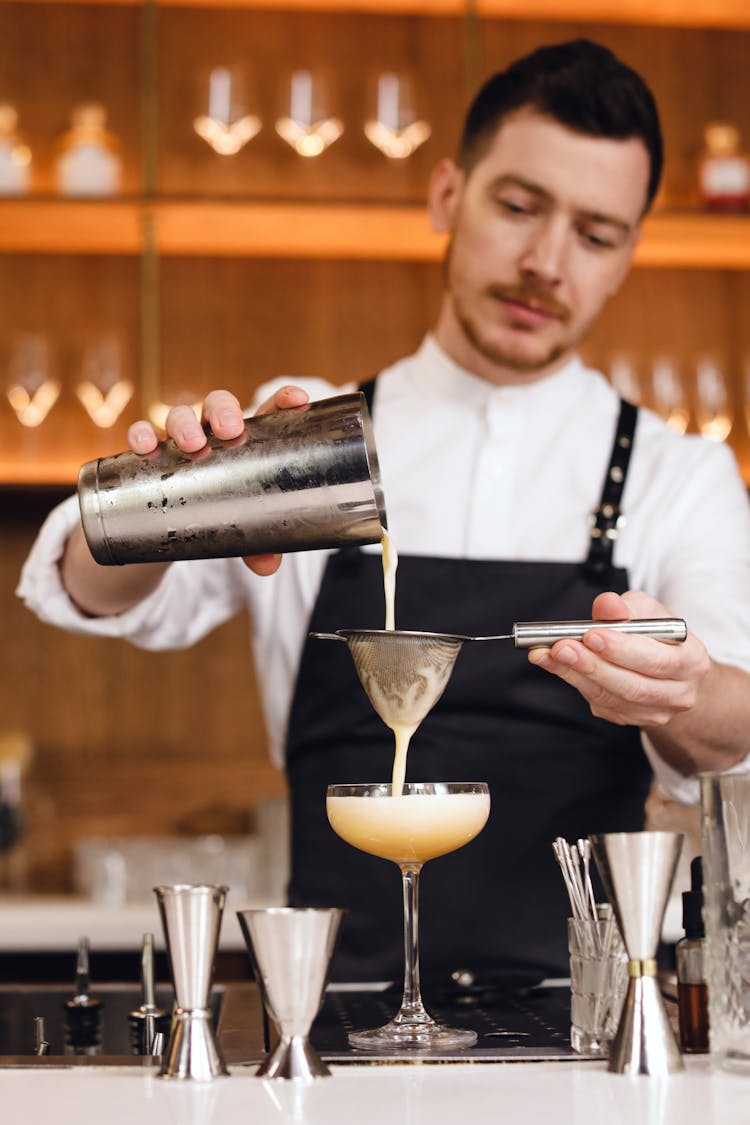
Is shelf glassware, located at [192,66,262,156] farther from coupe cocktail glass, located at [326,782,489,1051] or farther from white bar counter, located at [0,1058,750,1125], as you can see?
white bar counter, located at [0,1058,750,1125]

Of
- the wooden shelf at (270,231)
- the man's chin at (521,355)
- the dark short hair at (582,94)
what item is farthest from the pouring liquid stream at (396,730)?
the wooden shelf at (270,231)

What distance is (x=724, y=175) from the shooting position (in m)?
3.36

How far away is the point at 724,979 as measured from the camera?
3.36ft

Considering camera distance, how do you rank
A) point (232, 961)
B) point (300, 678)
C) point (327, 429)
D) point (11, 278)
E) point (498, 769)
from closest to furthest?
point (327, 429) < point (498, 769) < point (300, 678) < point (232, 961) < point (11, 278)

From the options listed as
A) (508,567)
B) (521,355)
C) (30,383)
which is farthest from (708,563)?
(30,383)

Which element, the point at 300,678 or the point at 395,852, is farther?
the point at 300,678

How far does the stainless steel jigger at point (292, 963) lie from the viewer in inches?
38.9

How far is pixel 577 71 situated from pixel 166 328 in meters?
1.61

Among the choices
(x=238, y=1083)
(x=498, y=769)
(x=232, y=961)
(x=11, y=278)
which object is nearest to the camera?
(x=238, y=1083)

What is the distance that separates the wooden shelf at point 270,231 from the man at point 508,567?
107 cm

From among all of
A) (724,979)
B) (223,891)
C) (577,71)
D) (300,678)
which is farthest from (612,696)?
(577,71)

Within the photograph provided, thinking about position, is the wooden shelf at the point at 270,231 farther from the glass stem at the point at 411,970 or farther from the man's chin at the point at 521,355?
the glass stem at the point at 411,970

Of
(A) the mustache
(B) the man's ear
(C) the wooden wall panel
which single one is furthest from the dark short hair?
(C) the wooden wall panel

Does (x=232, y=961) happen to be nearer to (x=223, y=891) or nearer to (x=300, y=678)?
(x=300, y=678)
